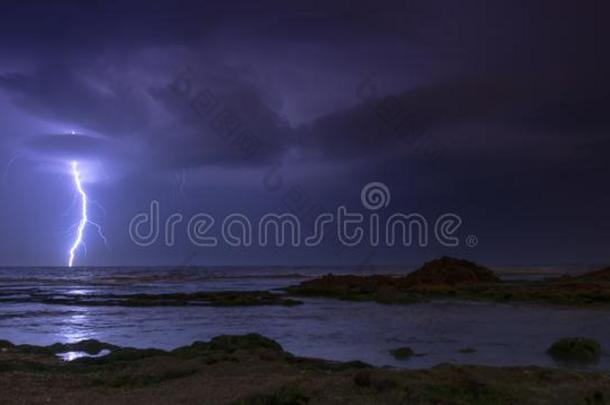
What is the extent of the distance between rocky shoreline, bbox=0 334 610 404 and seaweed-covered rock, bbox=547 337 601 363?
2.36 meters

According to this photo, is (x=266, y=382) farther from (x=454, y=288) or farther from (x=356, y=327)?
(x=454, y=288)

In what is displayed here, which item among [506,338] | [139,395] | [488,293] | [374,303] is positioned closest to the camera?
[139,395]

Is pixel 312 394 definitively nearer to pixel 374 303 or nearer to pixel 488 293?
pixel 374 303

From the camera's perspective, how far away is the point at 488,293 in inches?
1475

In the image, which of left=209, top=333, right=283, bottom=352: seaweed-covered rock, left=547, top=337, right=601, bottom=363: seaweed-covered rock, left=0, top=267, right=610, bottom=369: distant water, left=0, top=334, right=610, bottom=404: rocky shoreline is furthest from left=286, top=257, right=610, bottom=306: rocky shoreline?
left=0, top=334, right=610, bottom=404: rocky shoreline

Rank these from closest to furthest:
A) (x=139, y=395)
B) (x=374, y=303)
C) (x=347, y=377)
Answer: (x=139, y=395) < (x=347, y=377) < (x=374, y=303)

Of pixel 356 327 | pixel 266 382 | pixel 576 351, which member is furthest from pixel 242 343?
pixel 576 351

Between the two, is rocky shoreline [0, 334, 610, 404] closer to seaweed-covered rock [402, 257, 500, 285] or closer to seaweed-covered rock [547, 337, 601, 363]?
seaweed-covered rock [547, 337, 601, 363]

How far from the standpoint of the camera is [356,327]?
70.2 feet

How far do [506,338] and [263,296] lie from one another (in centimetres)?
2352

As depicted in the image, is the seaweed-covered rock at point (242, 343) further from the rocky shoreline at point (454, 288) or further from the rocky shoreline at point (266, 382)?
the rocky shoreline at point (454, 288)

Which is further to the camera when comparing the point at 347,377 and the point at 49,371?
the point at 49,371

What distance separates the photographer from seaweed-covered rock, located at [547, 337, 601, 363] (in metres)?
14.0

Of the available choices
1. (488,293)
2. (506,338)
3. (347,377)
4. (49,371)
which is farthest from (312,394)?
(488,293)
